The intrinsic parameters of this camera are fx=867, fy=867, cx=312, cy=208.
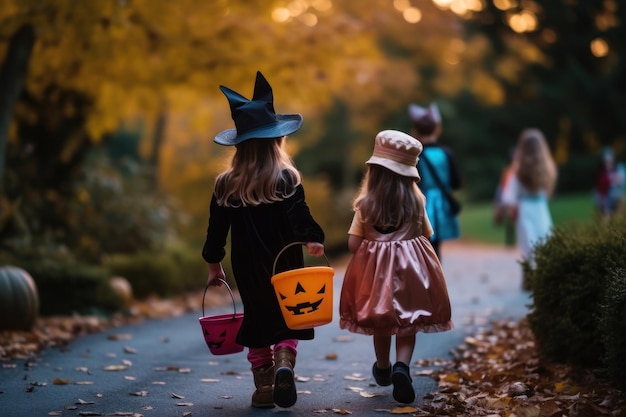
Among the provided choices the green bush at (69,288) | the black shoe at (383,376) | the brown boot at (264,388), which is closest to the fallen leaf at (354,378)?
the black shoe at (383,376)

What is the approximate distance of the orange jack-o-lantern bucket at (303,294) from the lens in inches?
197

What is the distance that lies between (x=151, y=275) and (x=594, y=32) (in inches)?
920

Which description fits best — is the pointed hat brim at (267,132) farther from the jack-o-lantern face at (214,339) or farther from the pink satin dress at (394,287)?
the jack-o-lantern face at (214,339)

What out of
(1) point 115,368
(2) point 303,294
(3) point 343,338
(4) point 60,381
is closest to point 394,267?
(2) point 303,294

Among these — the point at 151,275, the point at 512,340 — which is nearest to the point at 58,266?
the point at 151,275

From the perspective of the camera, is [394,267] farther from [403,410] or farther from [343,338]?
[343,338]

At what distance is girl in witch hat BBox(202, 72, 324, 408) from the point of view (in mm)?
5316

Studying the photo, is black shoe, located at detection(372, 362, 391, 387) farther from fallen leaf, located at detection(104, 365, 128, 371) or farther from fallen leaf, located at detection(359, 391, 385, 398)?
fallen leaf, located at detection(104, 365, 128, 371)

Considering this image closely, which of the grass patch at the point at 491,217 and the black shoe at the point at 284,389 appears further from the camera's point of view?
the grass patch at the point at 491,217

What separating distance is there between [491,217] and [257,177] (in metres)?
26.5

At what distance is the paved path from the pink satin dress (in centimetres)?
52

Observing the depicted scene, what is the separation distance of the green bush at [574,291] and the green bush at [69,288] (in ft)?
18.4

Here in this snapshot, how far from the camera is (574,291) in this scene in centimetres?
597

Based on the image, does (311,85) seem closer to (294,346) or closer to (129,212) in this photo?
(129,212)
